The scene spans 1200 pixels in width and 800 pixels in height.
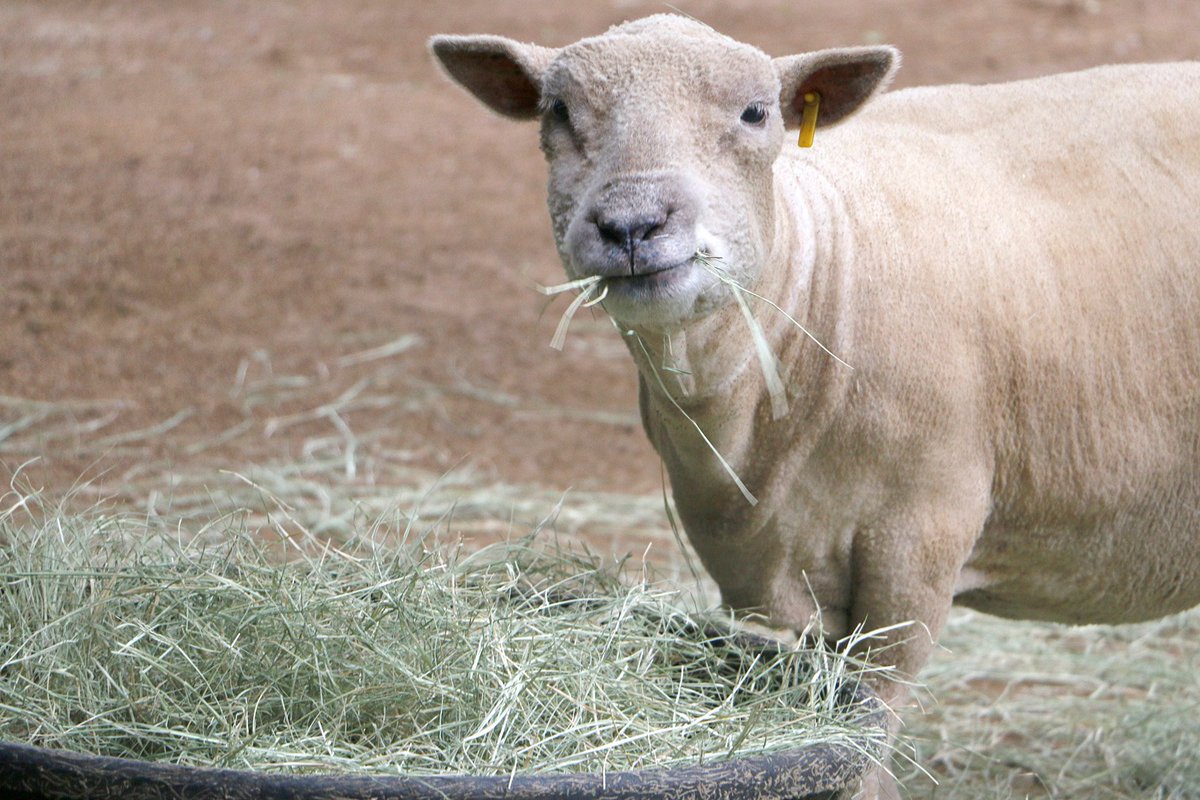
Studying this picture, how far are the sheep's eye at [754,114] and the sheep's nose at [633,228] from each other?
44cm

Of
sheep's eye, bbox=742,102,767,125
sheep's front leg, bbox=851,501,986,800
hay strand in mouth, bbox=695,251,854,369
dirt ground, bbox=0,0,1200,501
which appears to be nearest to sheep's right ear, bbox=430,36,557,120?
sheep's eye, bbox=742,102,767,125

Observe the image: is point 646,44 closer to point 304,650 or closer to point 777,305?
point 777,305

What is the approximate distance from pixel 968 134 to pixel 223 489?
332 centimetres

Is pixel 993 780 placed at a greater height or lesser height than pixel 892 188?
lesser

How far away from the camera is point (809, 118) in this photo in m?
3.64

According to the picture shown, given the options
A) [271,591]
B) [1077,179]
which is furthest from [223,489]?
[1077,179]

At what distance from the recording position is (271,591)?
302 cm

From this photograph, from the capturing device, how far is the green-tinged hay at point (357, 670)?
272 cm

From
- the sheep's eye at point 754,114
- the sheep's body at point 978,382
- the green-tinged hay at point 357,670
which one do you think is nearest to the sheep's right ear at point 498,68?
the sheep's eye at point 754,114

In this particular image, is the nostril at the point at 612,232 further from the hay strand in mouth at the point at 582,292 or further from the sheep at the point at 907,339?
the sheep at the point at 907,339

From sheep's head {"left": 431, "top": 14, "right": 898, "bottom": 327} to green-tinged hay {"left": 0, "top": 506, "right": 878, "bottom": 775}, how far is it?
0.72m

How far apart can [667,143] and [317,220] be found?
648 cm

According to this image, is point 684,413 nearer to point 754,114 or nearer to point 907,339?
point 907,339

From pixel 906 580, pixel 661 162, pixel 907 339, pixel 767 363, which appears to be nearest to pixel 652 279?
pixel 661 162
